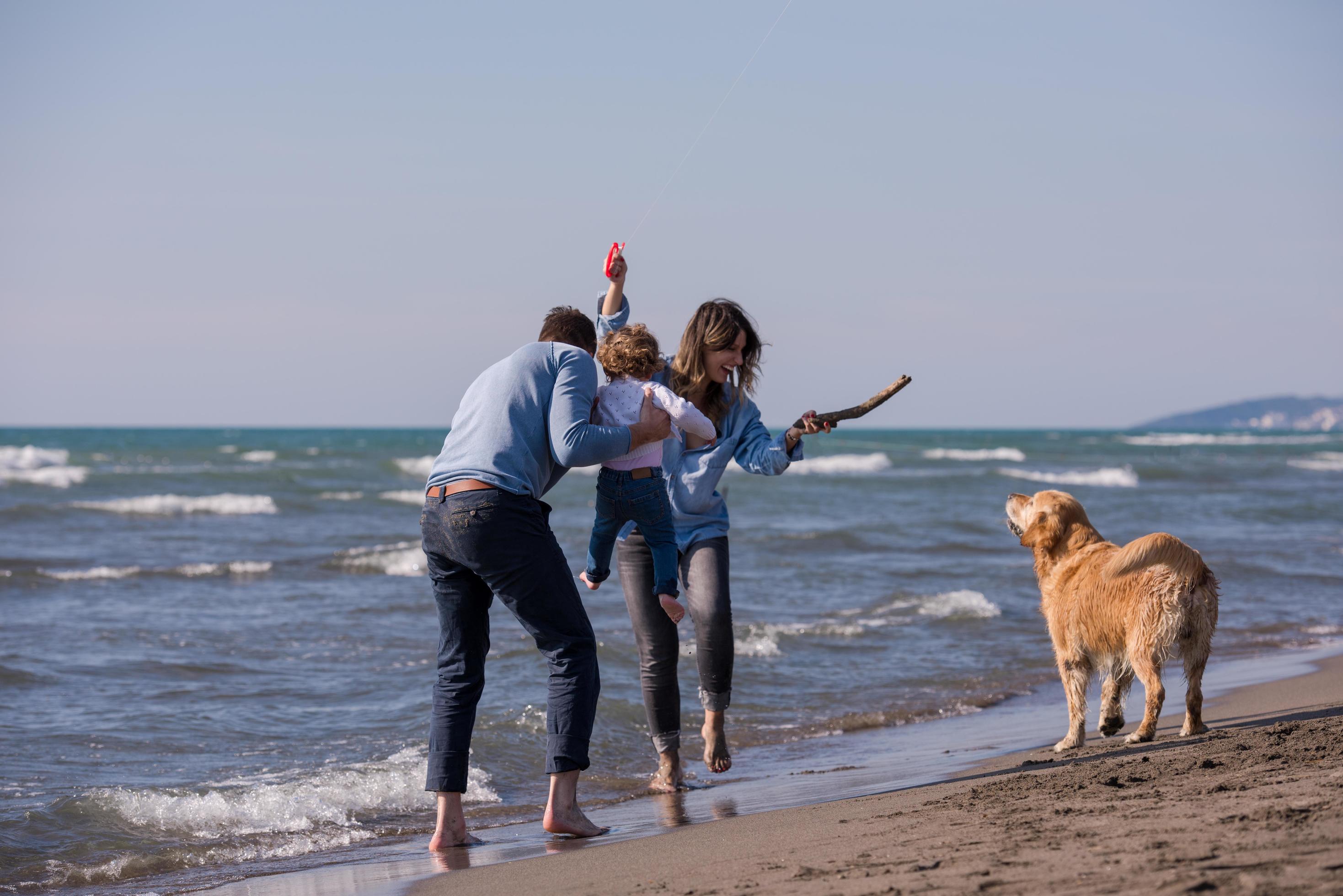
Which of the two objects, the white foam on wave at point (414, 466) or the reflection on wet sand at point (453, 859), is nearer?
the reflection on wet sand at point (453, 859)

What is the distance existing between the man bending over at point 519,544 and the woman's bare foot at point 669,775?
80 centimetres

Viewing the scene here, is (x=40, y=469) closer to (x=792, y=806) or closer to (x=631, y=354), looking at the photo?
(x=631, y=354)

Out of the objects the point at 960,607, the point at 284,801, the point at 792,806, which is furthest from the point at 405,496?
the point at 792,806

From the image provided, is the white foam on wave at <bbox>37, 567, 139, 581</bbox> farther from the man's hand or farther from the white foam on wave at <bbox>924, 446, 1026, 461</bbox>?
the white foam on wave at <bbox>924, 446, 1026, 461</bbox>

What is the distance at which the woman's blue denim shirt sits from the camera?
4316mm

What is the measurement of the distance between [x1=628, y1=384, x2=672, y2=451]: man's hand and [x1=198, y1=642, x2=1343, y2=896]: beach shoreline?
1.32 metres

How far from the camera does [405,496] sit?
23062 mm

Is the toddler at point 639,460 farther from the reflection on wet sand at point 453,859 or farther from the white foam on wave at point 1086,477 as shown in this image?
the white foam on wave at point 1086,477

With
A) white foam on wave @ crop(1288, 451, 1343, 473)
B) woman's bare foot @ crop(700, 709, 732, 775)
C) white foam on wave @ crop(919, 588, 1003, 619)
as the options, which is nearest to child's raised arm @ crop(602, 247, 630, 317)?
woman's bare foot @ crop(700, 709, 732, 775)

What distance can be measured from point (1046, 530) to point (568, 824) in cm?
260

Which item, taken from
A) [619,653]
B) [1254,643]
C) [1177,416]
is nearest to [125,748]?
[619,653]

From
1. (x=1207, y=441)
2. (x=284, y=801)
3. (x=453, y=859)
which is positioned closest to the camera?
(x=453, y=859)

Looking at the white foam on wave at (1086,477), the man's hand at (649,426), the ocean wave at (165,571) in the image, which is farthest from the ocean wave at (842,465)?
the man's hand at (649,426)

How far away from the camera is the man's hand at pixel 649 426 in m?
3.72
